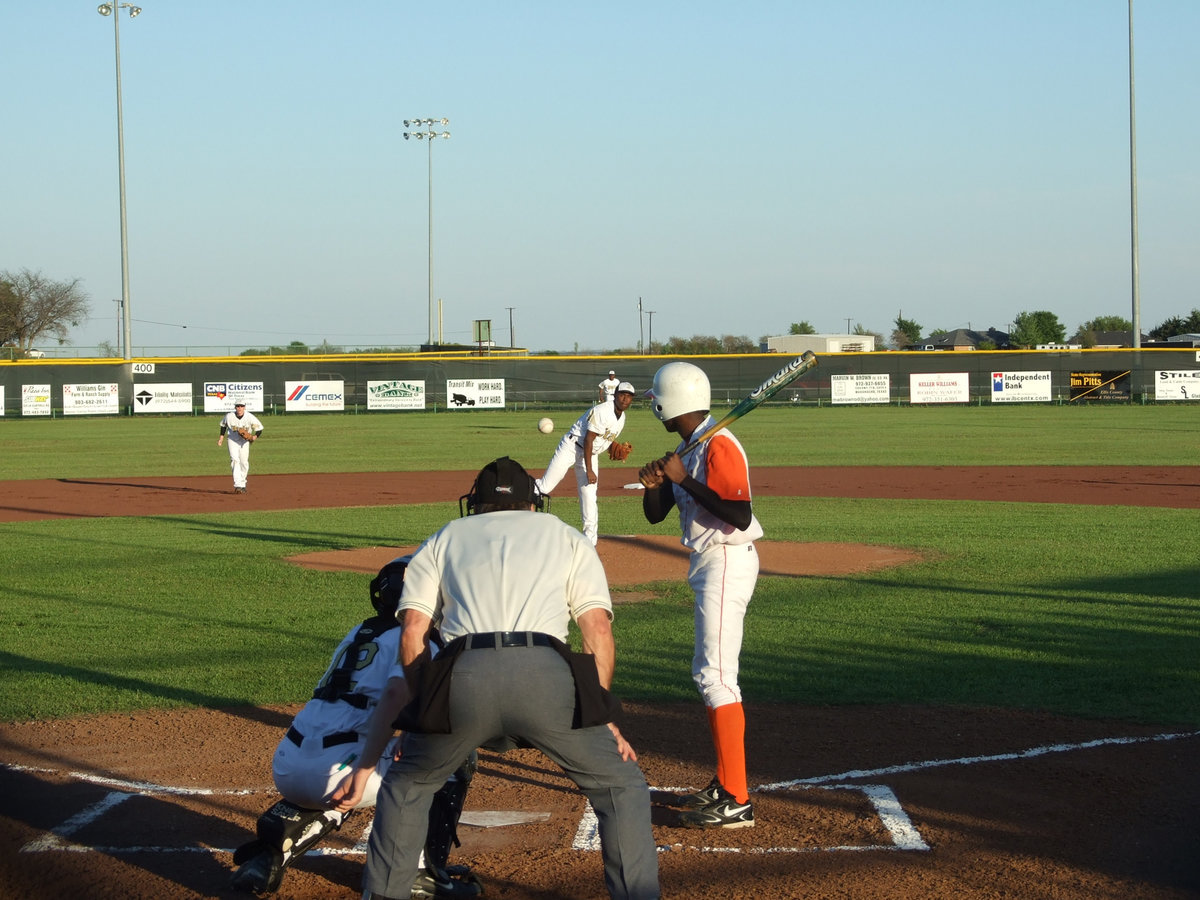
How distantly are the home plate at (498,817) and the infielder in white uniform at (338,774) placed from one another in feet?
2.09

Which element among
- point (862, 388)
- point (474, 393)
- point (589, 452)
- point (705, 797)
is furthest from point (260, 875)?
point (862, 388)

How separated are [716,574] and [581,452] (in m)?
8.46

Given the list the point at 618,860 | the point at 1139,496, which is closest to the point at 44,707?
the point at 618,860

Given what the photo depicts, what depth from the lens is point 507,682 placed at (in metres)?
3.65

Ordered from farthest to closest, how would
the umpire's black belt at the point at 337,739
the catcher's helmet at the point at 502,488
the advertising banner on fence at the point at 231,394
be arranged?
1. the advertising banner on fence at the point at 231,394
2. the umpire's black belt at the point at 337,739
3. the catcher's helmet at the point at 502,488

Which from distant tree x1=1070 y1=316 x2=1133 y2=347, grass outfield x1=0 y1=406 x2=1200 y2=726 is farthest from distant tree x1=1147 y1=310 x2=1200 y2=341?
grass outfield x1=0 y1=406 x2=1200 y2=726

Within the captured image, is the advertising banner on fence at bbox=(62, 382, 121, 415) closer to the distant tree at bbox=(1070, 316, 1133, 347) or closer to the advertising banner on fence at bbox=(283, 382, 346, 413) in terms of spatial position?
the advertising banner on fence at bbox=(283, 382, 346, 413)

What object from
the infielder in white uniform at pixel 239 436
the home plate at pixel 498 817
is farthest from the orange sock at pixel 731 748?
the infielder in white uniform at pixel 239 436

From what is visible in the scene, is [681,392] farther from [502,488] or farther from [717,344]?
[717,344]

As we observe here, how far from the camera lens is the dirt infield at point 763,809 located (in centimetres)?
468

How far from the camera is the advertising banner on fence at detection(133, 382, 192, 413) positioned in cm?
4803

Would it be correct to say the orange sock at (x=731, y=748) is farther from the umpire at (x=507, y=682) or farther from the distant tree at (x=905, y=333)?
the distant tree at (x=905, y=333)

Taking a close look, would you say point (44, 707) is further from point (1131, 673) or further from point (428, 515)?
point (428, 515)

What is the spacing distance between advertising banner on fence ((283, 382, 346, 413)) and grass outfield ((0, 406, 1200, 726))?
1237 inches
